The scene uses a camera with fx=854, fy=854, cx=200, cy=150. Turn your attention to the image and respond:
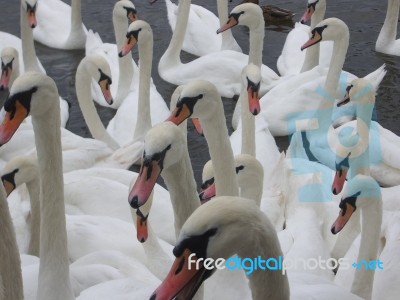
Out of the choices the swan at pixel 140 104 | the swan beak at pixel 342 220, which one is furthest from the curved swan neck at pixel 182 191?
the swan at pixel 140 104

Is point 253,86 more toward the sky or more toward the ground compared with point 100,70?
more toward the sky

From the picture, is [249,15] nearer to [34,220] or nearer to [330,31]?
[330,31]

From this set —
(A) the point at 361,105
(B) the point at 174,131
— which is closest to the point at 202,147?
(A) the point at 361,105

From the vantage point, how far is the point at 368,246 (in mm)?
5125

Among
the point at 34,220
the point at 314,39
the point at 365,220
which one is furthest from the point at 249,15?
the point at 365,220

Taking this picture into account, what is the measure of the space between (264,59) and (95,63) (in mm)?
3336

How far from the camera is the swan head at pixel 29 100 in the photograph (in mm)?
4484

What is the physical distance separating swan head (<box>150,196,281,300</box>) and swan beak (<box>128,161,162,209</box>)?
1229 millimetres

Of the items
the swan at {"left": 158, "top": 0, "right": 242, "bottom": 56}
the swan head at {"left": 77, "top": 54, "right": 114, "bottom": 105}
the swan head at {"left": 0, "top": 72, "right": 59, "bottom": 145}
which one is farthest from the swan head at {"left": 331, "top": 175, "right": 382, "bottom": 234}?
the swan at {"left": 158, "top": 0, "right": 242, "bottom": 56}

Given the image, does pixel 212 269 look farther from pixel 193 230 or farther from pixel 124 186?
pixel 124 186

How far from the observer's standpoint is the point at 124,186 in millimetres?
6398

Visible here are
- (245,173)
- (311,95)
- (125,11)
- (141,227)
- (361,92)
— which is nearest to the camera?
(141,227)

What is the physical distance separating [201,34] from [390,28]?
235 cm

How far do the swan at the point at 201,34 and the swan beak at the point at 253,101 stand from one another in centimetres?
365
